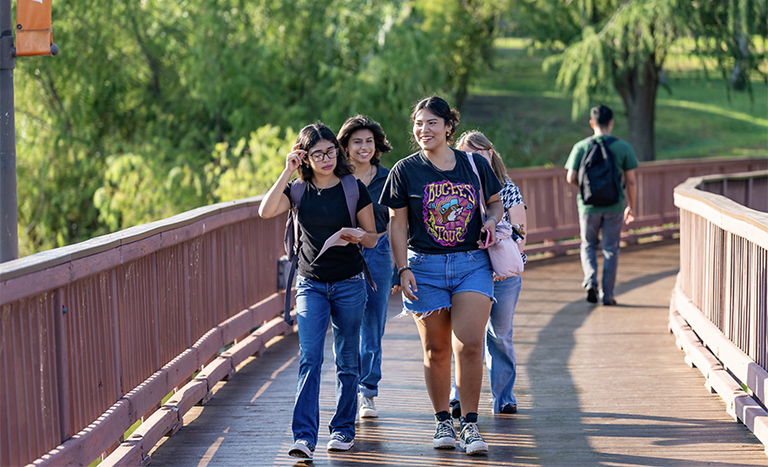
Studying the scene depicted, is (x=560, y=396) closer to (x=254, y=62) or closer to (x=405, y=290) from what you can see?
(x=405, y=290)

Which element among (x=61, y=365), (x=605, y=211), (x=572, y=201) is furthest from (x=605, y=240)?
(x=61, y=365)

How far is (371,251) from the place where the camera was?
6.71 meters

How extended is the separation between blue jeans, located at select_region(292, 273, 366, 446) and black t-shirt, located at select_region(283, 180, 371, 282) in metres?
0.07

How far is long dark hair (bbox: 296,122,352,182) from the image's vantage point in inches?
226

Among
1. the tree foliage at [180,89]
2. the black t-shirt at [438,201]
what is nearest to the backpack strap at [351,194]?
the black t-shirt at [438,201]

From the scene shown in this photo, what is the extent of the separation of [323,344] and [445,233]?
91cm

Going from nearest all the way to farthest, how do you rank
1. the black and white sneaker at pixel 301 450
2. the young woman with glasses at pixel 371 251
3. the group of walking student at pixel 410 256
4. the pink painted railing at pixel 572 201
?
the black and white sneaker at pixel 301 450 → the group of walking student at pixel 410 256 → the young woman with glasses at pixel 371 251 → the pink painted railing at pixel 572 201

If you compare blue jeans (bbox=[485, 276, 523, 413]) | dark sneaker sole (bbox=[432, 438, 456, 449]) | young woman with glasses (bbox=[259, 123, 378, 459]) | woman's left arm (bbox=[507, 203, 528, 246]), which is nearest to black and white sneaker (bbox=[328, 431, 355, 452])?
young woman with glasses (bbox=[259, 123, 378, 459])

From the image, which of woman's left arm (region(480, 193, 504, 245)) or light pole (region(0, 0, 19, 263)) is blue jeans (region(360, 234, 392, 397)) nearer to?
woman's left arm (region(480, 193, 504, 245))

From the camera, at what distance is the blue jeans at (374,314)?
6.72 m

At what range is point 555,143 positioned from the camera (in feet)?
116

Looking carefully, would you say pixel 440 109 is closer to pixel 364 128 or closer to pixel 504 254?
pixel 504 254

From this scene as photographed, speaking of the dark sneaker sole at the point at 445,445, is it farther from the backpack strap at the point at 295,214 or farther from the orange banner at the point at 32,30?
the orange banner at the point at 32,30

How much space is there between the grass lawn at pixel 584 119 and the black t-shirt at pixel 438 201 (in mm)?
22758
